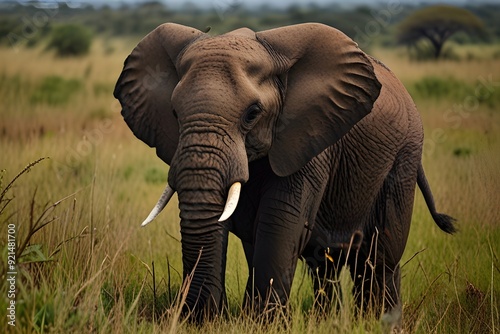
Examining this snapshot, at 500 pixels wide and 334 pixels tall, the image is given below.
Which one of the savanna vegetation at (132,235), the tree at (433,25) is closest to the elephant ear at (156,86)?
the savanna vegetation at (132,235)

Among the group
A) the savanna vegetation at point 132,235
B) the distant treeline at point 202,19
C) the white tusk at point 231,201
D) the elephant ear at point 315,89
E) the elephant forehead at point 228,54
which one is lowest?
the distant treeline at point 202,19

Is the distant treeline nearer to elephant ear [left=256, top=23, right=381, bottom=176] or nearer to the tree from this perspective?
the tree

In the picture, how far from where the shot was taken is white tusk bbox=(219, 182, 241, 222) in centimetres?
483

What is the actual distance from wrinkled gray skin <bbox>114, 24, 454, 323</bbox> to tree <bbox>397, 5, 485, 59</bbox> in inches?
1564

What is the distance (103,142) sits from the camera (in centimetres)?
1415

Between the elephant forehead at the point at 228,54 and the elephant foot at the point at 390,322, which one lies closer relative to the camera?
the elephant foot at the point at 390,322

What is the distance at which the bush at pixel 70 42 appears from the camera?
39500mm

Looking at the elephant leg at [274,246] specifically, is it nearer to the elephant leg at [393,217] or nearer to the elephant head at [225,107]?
the elephant head at [225,107]

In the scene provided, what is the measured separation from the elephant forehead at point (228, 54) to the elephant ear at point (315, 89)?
162mm

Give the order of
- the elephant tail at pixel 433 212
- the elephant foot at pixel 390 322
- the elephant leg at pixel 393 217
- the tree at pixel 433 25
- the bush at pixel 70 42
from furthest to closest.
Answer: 1. the tree at pixel 433 25
2. the bush at pixel 70 42
3. the elephant tail at pixel 433 212
4. the elephant leg at pixel 393 217
5. the elephant foot at pixel 390 322

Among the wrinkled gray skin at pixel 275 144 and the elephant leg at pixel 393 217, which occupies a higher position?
the wrinkled gray skin at pixel 275 144

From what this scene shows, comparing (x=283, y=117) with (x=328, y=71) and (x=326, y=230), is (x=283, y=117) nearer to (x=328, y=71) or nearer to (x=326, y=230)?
(x=328, y=71)

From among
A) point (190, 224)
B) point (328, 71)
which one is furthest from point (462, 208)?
point (190, 224)

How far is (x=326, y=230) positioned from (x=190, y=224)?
1514mm
